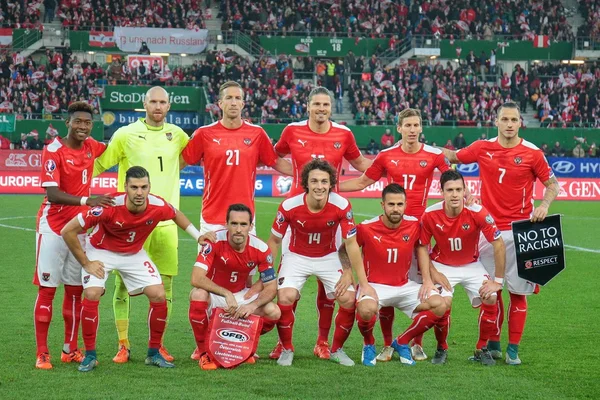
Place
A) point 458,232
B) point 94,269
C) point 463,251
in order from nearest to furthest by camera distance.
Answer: point 94,269
point 458,232
point 463,251

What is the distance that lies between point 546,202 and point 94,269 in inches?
152

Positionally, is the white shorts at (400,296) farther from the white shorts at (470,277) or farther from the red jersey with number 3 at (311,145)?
the red jersey with number 3 at (311,145)

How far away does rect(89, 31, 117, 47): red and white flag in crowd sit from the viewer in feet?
123

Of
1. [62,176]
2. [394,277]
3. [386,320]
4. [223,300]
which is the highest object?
[62,176]

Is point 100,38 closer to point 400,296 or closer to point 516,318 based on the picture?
point 400,296

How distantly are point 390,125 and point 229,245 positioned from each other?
2614cm

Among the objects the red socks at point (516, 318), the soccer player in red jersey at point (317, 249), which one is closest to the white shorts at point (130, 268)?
the soccer player in red jersey at point (317, 249)

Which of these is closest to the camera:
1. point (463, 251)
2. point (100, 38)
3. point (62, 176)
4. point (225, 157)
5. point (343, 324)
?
point (62, 176)

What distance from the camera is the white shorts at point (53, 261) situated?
7141 millimetres

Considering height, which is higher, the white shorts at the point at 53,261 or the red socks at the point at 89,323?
the white shorts at the point at 53,261

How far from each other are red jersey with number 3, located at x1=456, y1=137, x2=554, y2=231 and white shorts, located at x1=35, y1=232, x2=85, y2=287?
3.56 metres

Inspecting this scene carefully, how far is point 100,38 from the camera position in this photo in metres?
37.6

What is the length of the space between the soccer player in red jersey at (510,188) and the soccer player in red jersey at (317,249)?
1269mm

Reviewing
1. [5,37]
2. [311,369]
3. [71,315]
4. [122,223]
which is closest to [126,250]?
[122,223]
